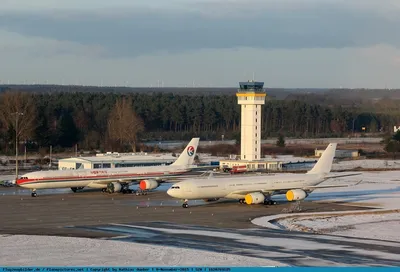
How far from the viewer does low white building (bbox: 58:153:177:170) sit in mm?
111625

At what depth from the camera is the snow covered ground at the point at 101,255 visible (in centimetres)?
4672

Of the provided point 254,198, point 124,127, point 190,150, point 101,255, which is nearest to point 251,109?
point 190,150

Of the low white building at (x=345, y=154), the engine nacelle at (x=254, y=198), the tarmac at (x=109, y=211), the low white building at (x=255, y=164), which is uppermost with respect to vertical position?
the low white building at (x=345, y=154)

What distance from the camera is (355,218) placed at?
70000 mm

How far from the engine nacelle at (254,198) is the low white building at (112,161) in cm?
3606

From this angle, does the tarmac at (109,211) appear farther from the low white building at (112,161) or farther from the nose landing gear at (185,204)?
the low white building at (112,161)

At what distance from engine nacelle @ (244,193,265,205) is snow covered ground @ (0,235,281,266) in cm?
2526

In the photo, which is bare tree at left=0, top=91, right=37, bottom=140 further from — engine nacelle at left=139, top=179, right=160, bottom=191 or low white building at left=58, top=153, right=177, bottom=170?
engine nacelle at left=139, top=179, right=160, bottom=191

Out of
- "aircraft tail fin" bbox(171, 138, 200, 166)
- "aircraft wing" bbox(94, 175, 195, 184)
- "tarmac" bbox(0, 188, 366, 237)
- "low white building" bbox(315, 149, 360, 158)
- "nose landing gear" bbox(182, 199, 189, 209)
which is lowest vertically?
"tarmac" bbox(0, 188, 366, 237)

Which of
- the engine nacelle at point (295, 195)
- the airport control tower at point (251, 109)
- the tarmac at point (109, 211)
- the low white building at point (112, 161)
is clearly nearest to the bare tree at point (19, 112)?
the low white building at point (112, 161)

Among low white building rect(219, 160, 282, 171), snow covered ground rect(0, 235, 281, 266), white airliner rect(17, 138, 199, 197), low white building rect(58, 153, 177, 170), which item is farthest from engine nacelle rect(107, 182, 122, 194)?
snow covered ground rect(0, 235, 281, 266)

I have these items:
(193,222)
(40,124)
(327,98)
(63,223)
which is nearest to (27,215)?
(63,223)

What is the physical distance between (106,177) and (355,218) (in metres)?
31.6

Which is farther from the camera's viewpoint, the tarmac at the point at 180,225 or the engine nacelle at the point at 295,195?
the engine nacelle at the point at 295,195
